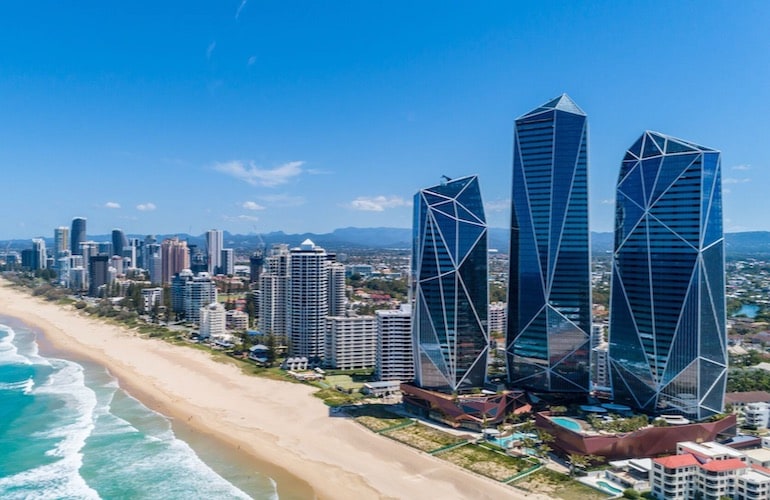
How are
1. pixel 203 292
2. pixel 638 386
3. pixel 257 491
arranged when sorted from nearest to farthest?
pixel 257 491 → pixel 638 386 → pixel 203 292

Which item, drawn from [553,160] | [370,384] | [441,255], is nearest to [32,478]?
[370,384]

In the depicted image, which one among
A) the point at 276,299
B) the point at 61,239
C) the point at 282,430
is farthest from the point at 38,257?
the point at 282,430

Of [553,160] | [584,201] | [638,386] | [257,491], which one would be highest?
[553,160]

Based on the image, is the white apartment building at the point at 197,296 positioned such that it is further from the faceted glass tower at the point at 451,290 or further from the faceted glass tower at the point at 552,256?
the faceted glass tower at the point at 552,256

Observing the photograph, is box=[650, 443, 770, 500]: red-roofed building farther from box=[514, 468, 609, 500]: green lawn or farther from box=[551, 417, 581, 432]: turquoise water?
box=[551, 417, 581, 432]: turquoise water

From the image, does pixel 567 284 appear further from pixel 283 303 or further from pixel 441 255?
pixel 283 303

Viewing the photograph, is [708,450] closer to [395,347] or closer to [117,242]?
[395,347]
